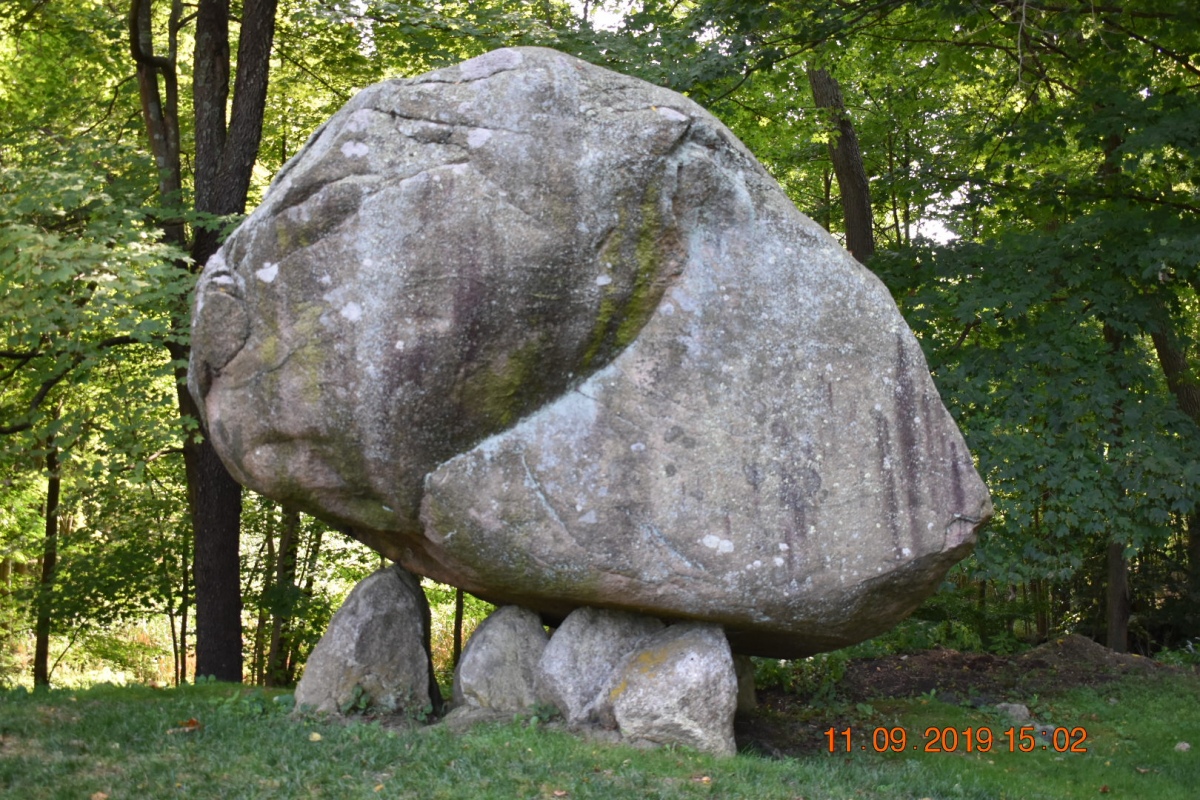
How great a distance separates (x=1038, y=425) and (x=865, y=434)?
14.4ft

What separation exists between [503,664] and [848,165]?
9.67 m

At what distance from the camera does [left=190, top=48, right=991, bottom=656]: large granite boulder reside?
20.4ft

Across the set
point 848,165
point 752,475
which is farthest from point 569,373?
point 848,165

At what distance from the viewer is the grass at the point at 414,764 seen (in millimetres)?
5438

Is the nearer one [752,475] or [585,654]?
[752,475]

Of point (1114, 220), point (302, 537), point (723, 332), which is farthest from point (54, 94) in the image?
point (1114, 220)

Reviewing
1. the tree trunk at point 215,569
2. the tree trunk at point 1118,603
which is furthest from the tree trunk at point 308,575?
the tree trunk at point 1118,603

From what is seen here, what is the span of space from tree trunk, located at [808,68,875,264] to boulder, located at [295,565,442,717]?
29.3ft

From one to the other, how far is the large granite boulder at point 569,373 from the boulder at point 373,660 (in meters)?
0.89

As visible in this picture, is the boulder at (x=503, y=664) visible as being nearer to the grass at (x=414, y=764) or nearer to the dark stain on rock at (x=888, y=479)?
the grass at (x=414, y=764)

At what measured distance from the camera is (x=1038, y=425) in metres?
10.1

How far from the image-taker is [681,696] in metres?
6.42

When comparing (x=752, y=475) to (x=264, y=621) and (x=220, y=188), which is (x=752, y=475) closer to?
(x=220, y=188)
